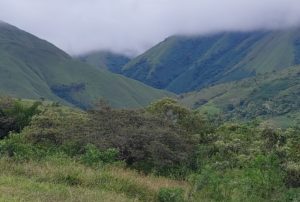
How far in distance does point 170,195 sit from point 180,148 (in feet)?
35.9

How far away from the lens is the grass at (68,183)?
13.1 metres

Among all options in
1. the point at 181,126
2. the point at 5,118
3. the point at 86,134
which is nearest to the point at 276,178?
the point at 86,134

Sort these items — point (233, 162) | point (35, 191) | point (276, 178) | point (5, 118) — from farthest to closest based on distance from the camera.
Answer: point (5, 118), point (233, 162), point (276, 178), point (35, 191)

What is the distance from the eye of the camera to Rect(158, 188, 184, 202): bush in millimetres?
14570

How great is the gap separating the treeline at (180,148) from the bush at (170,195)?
3cm

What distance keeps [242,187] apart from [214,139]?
43.8 feet

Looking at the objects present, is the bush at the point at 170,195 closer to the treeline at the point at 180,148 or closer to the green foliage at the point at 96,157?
the treeline at the point at 180,148

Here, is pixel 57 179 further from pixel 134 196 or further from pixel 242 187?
pixel 242 187

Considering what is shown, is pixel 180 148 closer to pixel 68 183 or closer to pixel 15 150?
pixel 15 150

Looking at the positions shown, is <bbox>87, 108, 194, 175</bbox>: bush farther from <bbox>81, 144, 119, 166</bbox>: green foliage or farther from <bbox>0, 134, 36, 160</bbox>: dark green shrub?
<bbox>0, 134, 36, 160</bbox>: dark green shrub

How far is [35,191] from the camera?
1320 centimetres

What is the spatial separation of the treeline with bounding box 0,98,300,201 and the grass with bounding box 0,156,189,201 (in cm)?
110

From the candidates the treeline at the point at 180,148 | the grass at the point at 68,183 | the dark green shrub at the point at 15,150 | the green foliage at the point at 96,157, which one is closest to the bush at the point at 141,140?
the treeline at the point at 180,148

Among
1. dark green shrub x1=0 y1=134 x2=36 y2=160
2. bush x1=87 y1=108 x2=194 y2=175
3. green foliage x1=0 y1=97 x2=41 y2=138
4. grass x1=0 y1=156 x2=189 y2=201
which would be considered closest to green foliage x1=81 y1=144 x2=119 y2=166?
grass x1=0 y1=156 x2=189 y2=201
